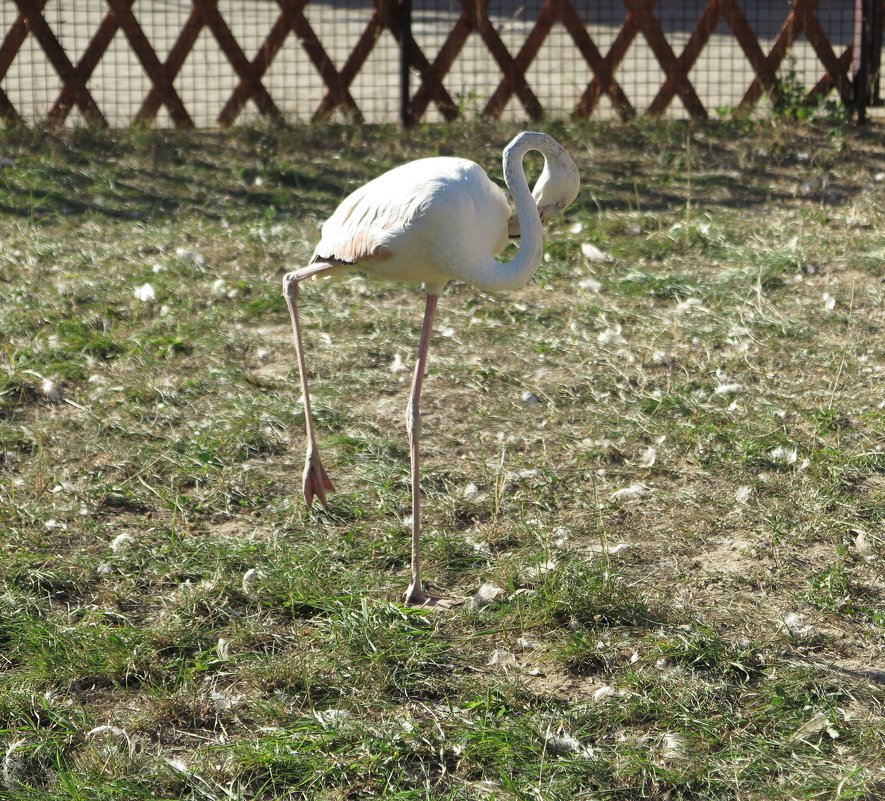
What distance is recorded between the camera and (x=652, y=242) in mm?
7387

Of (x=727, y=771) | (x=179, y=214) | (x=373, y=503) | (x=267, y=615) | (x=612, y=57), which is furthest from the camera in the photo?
(x=612, y=57)

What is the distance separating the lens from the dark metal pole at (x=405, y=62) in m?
9.59

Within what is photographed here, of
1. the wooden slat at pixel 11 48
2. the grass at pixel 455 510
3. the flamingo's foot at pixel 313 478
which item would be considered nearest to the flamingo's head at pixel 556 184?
the grass at pixel 455 510

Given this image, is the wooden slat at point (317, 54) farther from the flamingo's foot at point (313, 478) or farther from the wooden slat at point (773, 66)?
the flamingo's foot at point (313, 478)

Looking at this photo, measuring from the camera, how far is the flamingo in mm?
4172

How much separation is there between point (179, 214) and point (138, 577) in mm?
4303

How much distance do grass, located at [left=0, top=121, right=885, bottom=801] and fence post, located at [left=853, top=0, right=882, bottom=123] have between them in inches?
62.1

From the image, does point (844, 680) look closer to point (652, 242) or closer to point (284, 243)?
point (652, 242)

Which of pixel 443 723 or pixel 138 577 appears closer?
pixel 443 723

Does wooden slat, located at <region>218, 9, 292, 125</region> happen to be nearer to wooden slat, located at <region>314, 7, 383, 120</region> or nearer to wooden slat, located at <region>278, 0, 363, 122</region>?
wooden slat, located at <region>278, 0, 363, 122</region>

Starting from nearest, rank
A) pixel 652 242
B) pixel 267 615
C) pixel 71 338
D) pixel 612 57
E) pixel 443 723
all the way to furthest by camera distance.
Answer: pixel 443 723
pixel 267 615
pixel 71 338
pixel 652 242
pixel 612 57

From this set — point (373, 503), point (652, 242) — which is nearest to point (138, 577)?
point (373, 503)

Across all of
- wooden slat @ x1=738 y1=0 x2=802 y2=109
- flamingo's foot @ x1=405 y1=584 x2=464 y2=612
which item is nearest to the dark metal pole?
wooden slat @ x1=738 y1=0 x2=802 y2=109

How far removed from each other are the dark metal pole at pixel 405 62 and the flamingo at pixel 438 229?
533cm
